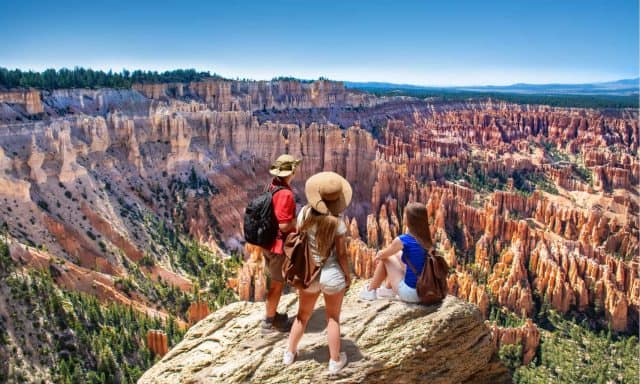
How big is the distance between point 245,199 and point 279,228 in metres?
38.5

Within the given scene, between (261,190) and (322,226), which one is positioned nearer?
(322,226)

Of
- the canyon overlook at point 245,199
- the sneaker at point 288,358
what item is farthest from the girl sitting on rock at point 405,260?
the canyon overlook at point 245,199

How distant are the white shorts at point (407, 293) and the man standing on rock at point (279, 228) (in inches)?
60.7

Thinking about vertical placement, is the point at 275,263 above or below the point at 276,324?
above

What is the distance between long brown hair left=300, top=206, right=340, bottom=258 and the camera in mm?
5629

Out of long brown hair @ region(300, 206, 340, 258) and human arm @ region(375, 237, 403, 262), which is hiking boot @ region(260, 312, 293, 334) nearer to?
long brown hair @ region(300, 206, 340, 258)

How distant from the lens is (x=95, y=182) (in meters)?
35.4

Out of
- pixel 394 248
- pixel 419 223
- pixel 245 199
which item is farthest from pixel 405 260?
pixel 245 199

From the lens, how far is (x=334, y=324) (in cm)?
574

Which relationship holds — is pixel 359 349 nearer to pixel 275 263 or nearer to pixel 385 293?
pixel 385 293

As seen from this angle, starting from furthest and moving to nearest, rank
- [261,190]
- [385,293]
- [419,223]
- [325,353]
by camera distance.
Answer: [261,190] → [385,293] → [419,223] → [325,353]

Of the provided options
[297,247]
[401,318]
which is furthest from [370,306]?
[297,247]

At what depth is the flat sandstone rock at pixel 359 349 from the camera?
595 centimetres

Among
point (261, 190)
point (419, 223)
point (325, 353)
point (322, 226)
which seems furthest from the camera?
point (261, 190)
